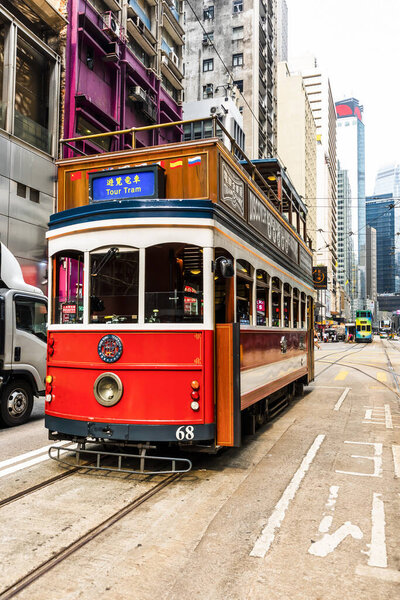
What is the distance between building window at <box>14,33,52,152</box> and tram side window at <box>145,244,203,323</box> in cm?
1506

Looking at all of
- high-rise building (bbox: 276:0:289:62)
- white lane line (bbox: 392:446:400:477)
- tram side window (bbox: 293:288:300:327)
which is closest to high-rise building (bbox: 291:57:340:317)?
high-rise building (bbox: 276:0:289:62)

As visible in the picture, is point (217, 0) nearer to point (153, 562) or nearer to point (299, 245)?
point (299, 245)

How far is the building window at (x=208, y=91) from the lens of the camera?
2052 inches

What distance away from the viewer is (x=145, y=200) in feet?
17.7

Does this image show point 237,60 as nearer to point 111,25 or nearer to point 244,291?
point 111,25

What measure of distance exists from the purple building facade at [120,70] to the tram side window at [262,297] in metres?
15.2

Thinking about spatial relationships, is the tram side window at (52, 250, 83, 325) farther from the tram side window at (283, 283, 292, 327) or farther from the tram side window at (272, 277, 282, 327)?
the tram side window at (283, 283, 292, 327)

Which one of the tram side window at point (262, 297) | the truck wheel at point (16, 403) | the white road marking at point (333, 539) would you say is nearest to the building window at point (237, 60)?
the tram side window at point (262, 297)


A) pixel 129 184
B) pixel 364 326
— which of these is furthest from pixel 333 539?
pixel 364 326

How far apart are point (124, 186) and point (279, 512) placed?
3814 millimetres

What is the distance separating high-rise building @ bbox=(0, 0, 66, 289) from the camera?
695 inches

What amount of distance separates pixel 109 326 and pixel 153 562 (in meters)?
2.53

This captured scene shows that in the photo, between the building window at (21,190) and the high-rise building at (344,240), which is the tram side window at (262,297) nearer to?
the building window at (21,190)

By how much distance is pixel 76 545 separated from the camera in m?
3.68
